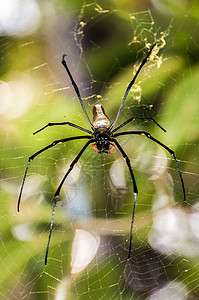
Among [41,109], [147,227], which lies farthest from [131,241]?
[41,109]

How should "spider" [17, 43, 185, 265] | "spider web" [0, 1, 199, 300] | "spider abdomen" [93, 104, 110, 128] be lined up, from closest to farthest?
"spider web" [0, 1, 199, 300] → "spider" [17, 43, 185, 265] → "spider abdomen" [93, 104, 110, 128]

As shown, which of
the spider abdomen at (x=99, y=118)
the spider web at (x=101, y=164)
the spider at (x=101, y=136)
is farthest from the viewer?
the spider abdomen at (x=99, y=118)

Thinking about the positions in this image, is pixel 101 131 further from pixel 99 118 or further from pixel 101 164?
pixel 101 164

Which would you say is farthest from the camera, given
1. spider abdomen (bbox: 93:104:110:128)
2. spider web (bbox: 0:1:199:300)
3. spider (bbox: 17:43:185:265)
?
spider abdomen (bbox: 93:104:110:128)

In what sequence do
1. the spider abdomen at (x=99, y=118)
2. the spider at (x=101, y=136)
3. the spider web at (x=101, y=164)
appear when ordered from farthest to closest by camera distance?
A: the spider abdomen at (x=99, y=118)
the spider at (x=101, y=136)
the spider web at (x=101, y=164)

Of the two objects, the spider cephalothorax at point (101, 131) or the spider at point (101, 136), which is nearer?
the spider at point (101, 136)

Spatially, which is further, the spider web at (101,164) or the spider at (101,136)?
the spider at (101,136)

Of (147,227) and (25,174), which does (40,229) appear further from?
(147,227)

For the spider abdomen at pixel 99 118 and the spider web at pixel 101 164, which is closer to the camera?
the spider web at pixel 101 164
